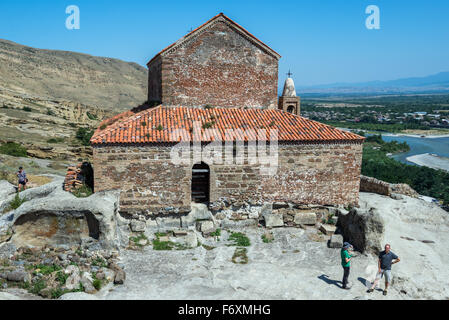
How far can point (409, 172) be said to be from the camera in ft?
117

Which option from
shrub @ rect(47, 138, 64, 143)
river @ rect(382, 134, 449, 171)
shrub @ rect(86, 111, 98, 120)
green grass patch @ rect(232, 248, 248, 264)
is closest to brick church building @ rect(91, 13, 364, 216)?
green grass patch @ rect(232, 248, 248, 264)

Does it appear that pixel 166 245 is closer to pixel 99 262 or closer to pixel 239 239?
pixel 99 262

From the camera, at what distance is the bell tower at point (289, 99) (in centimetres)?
1928

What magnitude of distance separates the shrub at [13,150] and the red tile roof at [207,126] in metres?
12.8

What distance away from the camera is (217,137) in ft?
47.0

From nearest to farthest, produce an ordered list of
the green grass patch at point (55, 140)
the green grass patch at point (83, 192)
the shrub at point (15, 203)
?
1. the shrub at point (15, 203)
2. the green grass patch at point (83, 192)
3. the green grass patch at point (55, 140)

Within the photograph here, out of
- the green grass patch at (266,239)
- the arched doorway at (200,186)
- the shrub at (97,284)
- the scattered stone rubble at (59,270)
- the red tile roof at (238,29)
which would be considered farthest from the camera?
the red tile roof at (238,29)

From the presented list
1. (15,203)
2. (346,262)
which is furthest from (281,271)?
(15,203)

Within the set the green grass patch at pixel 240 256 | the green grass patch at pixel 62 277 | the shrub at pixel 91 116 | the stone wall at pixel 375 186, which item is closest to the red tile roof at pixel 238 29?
the stone wall at pixel 375 186

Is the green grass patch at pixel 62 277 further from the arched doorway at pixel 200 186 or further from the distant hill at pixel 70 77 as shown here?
the distant hill at pixel 70 77

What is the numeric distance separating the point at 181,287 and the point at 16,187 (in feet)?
36.0

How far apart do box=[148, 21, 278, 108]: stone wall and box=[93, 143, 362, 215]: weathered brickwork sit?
3670mm

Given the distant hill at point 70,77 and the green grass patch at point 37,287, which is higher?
the distant hill at point 70,77

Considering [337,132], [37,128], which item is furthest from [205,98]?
[37,128]
